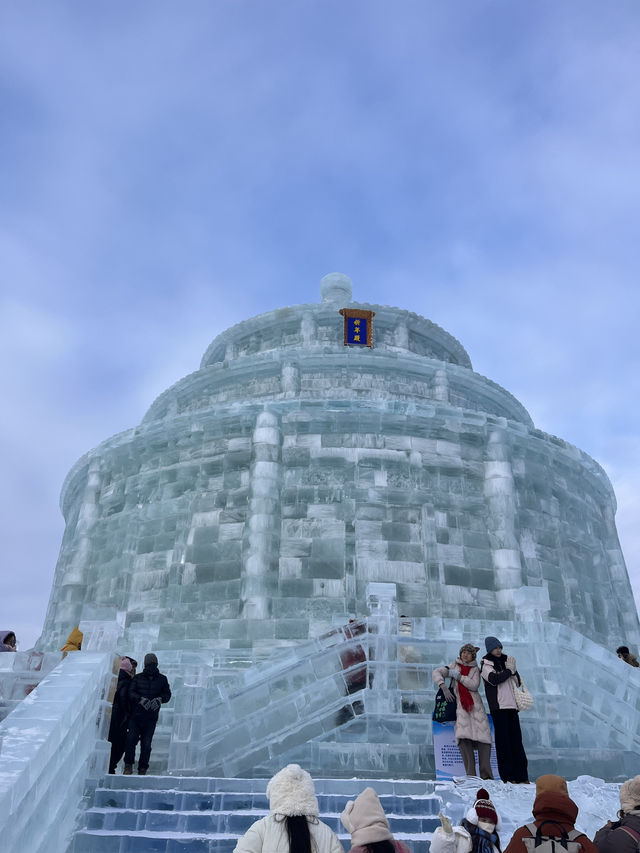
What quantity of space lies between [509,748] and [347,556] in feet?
29.1

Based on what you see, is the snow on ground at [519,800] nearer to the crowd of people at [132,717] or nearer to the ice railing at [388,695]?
the ice railing at [388,695]

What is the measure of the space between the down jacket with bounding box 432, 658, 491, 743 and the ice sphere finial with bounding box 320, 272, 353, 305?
21.2 metres

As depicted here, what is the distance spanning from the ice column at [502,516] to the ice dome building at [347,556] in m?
0.05

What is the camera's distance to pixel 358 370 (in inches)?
898

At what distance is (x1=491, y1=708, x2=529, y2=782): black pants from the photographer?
8.45 meters

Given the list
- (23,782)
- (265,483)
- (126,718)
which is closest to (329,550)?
(265,483)

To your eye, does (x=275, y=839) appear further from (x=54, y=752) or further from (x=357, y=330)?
(x=357, y=330)

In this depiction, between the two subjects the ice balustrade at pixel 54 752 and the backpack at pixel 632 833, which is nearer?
the backpack at pixel 632 833

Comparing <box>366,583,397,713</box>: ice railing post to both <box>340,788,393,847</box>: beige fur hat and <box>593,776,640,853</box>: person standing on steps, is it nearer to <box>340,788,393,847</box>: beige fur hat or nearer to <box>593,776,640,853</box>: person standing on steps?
<box>593,776,640,853</box>: person standing on steps

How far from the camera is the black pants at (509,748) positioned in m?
8.45

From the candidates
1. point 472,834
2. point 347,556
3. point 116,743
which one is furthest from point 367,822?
point 347,556

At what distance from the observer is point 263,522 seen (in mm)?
17359

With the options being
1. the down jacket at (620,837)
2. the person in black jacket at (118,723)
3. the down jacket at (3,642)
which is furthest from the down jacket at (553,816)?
the down jacket at (3,642)

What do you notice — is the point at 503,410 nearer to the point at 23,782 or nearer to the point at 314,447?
the point at 314,447
